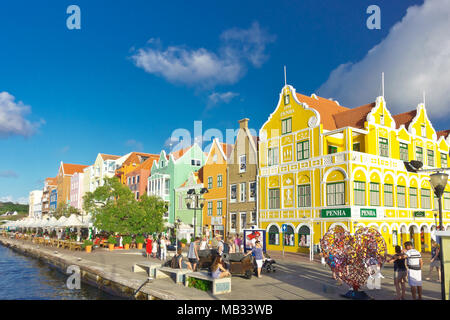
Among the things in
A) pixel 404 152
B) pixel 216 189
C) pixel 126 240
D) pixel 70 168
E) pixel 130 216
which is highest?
pixel 70 168

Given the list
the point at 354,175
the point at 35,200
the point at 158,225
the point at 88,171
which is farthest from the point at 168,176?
the point at 35,200

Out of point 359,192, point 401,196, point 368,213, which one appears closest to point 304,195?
point 359,192

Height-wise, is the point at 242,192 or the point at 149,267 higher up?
the point at 242,192

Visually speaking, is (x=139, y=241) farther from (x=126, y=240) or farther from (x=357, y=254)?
(x=357, y=254)

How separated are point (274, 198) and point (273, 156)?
3.90 m

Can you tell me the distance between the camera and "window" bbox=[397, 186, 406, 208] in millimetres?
32219

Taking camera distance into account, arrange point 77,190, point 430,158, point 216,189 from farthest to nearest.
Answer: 1. point 77,190
2. point 216,189
3. point 430,158

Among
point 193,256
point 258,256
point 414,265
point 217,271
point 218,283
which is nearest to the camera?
point 414,265

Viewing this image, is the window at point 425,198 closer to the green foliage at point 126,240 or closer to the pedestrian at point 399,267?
the pedestrian at point 399,267

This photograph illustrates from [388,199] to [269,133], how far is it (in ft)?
39.4

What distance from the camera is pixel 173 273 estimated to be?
16.7 meters

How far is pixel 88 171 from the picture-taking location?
8056 centimetres

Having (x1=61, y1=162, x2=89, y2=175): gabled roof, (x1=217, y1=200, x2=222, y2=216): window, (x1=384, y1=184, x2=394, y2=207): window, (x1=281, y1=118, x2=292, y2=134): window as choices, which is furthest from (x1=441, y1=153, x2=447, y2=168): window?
(x1=61, y1=162, x2=89, y2=175): gabled roof
